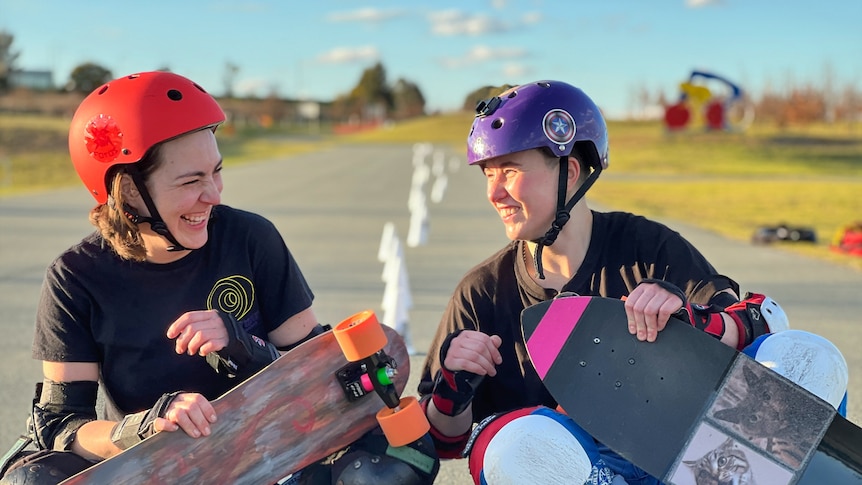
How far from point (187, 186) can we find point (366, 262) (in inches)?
334

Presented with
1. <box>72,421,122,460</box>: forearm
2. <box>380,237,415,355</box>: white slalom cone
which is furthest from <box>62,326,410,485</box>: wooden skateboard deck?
<box>380,237,415,355</box>: white slalom cone

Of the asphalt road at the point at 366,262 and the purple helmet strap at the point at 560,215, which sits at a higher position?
the purple helmet strap at the point at 560,215

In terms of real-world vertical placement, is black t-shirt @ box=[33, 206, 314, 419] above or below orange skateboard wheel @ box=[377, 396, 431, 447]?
above

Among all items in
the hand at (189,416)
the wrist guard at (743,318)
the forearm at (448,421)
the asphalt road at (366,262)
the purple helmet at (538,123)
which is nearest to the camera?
the hand at (189,416)

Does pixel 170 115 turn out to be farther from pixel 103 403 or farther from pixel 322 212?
pixel 322 212

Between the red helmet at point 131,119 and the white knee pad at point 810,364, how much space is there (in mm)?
1900

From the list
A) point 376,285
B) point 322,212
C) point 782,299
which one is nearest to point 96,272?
point 376,285

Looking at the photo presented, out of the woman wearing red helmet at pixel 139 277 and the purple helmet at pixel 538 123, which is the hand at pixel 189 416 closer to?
the woman wearing red helmet at pixel 139 277

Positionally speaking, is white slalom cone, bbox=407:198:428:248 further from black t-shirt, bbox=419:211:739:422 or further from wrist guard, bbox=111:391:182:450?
wrist guard, bbox=111:391:182:450

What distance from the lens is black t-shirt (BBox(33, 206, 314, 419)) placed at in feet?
9.49

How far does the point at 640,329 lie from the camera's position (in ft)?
9.06

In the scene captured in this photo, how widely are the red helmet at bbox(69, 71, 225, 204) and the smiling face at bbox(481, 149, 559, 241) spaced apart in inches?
37.9

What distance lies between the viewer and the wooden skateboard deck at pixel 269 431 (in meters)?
2.66

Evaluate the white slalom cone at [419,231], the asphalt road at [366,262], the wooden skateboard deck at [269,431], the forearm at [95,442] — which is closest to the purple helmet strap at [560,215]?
the wooden skateboard deck at [269,431]
